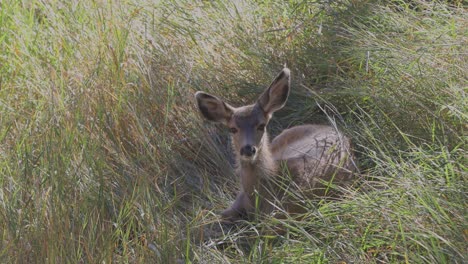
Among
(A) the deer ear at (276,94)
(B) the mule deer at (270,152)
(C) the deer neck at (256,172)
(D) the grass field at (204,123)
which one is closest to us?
(D) the grass field at (204,123)

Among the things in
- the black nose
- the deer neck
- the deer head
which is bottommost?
the deer neck

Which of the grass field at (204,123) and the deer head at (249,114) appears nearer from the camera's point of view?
the grass field at (204,123)

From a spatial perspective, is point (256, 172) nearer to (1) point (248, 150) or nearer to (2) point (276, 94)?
(1) point (248, 150)

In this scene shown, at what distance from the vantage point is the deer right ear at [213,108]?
6.12m

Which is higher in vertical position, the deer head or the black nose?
the deer head

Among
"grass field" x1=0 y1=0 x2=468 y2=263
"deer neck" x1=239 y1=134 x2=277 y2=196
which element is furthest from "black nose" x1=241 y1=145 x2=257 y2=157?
"grass field" x1=0 y1=0 x2=468 y2=263

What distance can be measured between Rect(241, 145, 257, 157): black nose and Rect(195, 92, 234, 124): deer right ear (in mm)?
331

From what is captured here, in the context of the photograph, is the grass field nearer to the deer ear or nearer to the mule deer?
the mule deer

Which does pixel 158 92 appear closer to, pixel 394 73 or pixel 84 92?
pixel 84 92

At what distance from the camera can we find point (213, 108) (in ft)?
20.3

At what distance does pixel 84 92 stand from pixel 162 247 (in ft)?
6.21

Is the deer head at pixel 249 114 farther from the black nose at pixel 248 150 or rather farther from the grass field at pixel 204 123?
the grass field at pixel 204 123

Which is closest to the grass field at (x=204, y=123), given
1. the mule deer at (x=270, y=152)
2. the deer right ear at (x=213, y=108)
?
the mule deer at (x=270, y=152)

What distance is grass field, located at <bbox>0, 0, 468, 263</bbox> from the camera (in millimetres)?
4719
